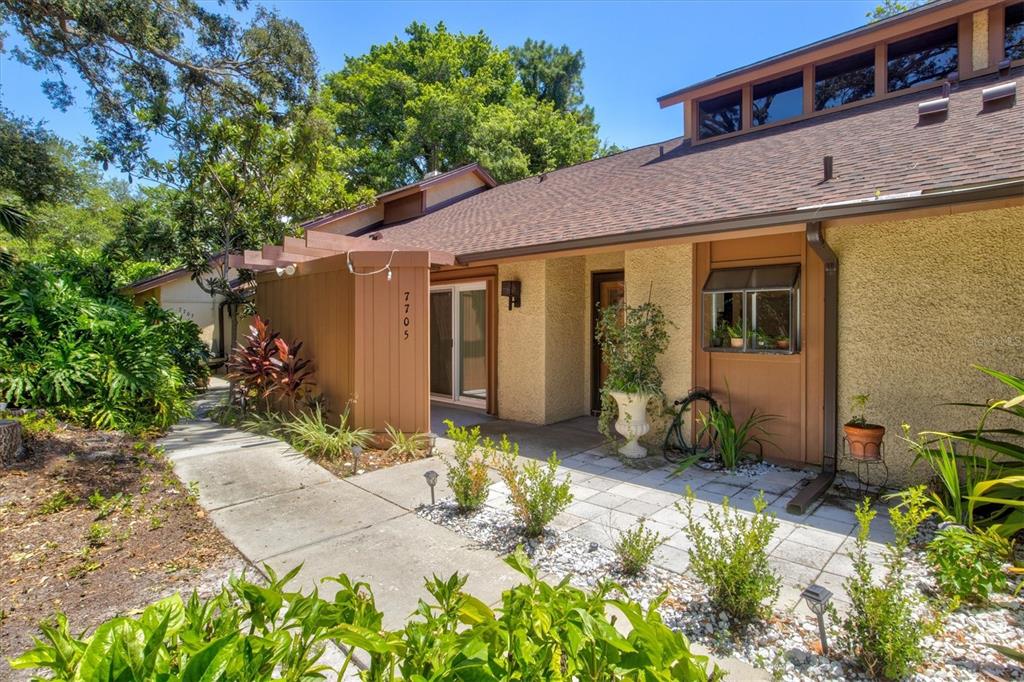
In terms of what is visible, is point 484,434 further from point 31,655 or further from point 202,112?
point 202,112

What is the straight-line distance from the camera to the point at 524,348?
28.0 ft

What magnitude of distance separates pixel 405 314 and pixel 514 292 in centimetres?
233

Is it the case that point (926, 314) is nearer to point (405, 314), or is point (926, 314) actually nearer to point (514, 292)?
point (514, 292)

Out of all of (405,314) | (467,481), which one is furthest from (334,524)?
(405,314)

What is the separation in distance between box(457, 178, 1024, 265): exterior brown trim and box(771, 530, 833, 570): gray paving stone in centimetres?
296

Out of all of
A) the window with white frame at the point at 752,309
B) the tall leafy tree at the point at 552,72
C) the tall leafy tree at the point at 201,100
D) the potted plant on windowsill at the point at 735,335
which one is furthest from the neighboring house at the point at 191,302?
the tall leafy tree at the point at 552,72

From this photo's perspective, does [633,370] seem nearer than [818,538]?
No

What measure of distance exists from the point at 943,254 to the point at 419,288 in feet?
18.9

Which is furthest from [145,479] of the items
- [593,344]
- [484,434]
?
[593,344]

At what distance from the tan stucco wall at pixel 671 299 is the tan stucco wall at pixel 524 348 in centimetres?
174

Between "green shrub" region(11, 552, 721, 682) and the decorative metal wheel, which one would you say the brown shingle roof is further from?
"green shrub" region(11, 552, 721, 682)

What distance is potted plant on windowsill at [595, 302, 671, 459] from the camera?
651 cm

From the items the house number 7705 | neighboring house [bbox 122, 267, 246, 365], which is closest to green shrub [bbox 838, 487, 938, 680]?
the house number 7705

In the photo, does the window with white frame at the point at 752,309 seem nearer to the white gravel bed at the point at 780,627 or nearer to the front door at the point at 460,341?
the white gravel bed at the point at 780,627
